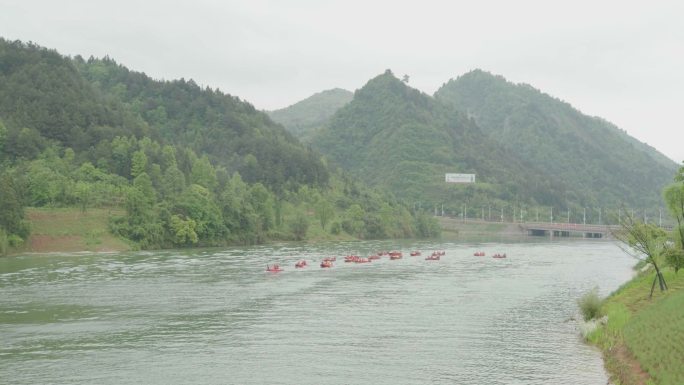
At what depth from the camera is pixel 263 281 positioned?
86062mm

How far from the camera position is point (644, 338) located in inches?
1634

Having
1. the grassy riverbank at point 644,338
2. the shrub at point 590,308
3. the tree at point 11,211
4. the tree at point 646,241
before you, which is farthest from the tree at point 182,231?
the shrub at point 590,308

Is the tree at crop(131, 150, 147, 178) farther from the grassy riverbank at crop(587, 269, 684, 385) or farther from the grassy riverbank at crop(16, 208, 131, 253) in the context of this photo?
the grassy riverbank at crop(587, 269, 684, 385)

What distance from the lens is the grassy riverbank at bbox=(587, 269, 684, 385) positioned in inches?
1375

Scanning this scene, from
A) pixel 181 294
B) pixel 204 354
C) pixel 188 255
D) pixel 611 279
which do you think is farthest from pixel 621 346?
pixel 188 255

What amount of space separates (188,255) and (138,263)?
20.1 m

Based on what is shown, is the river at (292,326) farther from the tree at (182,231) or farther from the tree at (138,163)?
the tree at (138,163)

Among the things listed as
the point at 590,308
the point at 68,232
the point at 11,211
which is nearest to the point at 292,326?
the point at 590,308

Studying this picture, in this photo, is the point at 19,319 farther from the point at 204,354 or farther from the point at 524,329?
the point at 524,329

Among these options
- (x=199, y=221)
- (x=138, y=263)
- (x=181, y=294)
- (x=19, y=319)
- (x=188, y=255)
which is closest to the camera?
(x=19, y=319)

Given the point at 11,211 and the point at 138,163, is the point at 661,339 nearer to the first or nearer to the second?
the point at 11,211

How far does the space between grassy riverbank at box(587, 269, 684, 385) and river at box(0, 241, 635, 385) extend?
1454 mm

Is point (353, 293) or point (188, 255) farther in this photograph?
point (188, 255)

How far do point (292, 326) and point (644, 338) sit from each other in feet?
84.5
